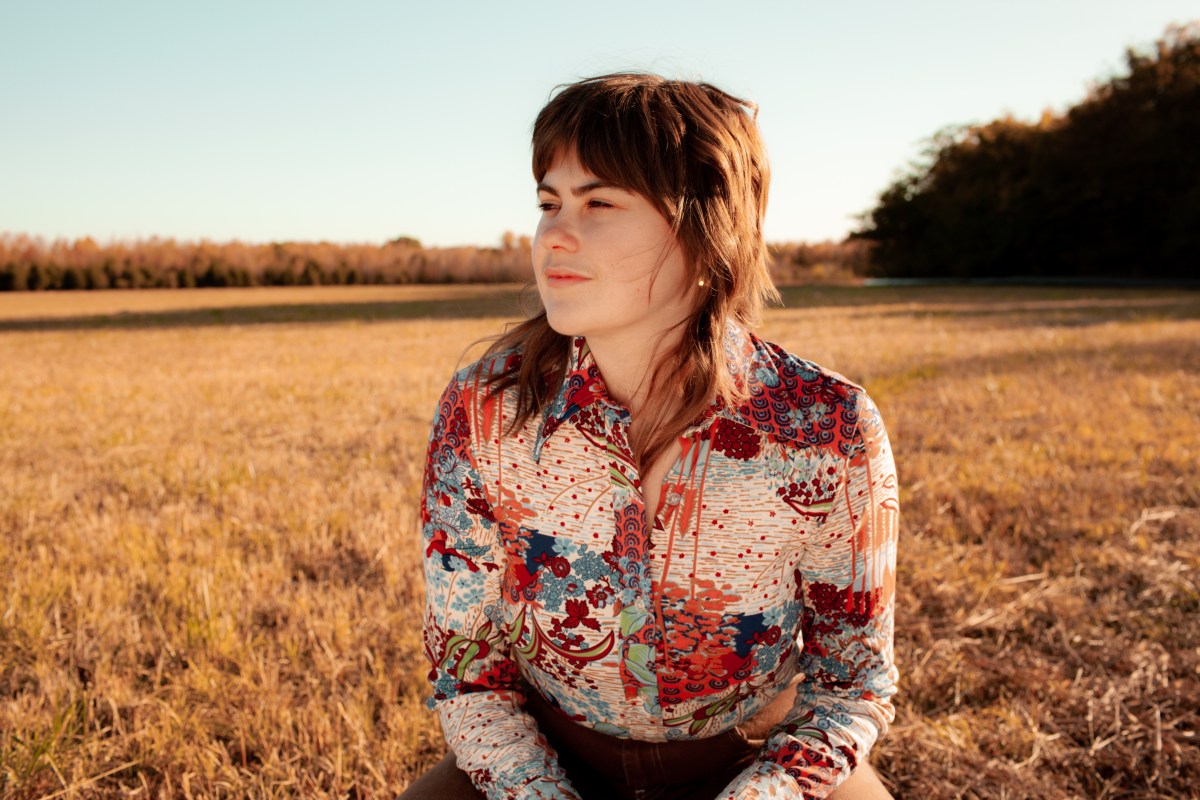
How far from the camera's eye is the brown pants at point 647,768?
5.64ft

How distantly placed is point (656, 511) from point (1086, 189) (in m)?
40.0

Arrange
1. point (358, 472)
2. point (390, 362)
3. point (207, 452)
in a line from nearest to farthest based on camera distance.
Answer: point (358, 472), point (207, 452), point (390, 362)

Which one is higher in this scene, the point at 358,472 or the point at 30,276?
the point at 30,276

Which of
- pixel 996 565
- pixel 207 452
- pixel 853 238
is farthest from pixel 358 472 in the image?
pixel 853 238

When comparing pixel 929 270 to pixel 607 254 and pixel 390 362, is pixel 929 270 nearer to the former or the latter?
pixel 390 362

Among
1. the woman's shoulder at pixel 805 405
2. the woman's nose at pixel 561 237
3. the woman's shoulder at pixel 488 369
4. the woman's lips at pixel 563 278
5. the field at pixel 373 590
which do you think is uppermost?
the woman's nose at pixel 561 237

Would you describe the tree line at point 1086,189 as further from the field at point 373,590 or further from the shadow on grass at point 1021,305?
the field at point 373,590

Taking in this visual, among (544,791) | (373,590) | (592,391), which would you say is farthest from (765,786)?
(373,590)

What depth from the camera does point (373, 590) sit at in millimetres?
3557

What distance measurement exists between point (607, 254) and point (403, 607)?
7.40 feet

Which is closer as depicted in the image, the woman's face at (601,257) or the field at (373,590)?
the woman's face at (601,257)

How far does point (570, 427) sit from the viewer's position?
5.58 feet

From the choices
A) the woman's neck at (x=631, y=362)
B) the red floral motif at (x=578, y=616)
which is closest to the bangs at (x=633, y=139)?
the woman's neck at (x=631, y=362)

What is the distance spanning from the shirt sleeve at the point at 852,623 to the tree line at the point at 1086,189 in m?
37.4
